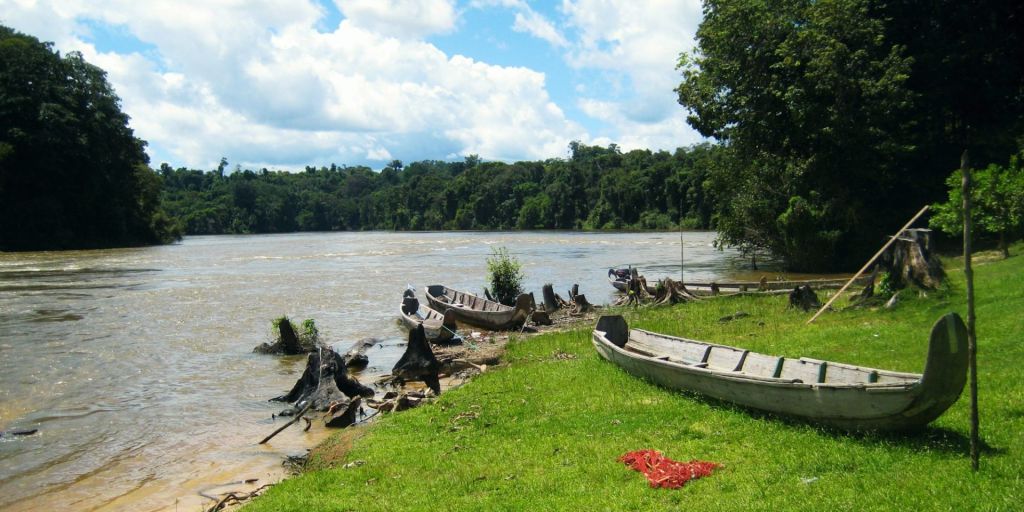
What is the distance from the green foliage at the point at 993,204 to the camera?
22359 mm

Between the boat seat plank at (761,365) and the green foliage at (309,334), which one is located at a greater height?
the boat seat plank at (761,365)

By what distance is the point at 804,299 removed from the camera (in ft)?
59.7

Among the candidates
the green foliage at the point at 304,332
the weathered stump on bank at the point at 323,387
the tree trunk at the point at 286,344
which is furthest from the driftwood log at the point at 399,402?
the green foliage at the point at 304,332

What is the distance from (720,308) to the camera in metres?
20.5

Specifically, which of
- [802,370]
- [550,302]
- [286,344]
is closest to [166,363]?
[286,344]

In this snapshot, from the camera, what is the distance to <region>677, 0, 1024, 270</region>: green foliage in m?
29.8

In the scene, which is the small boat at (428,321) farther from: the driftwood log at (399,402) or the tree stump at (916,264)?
the tree stump at (916,264)

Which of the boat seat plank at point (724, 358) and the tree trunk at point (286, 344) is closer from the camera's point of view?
the boat seat plank at point (724, 358)

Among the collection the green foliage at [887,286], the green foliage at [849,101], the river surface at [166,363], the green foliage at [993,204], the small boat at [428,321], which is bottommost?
the river surface at [166,363]

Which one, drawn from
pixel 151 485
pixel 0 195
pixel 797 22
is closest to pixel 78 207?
pixel 0 195

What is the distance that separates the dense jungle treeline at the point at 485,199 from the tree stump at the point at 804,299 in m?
75.8

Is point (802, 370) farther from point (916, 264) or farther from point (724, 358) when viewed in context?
point (916, 264)

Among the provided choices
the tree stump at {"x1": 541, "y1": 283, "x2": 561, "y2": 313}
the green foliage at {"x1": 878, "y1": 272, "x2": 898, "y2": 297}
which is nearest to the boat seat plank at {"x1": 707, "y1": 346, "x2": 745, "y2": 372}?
the green foliage at {"x1": 878, "y1": 272, "x2": 898, "y2": 297}

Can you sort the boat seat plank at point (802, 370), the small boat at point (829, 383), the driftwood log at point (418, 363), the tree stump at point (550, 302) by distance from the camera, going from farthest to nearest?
the tree stump at point (550, 302), the driftwood log at point (418, 363), the boat seat plank at point (802, 370), the small boat at point (829, 383)
